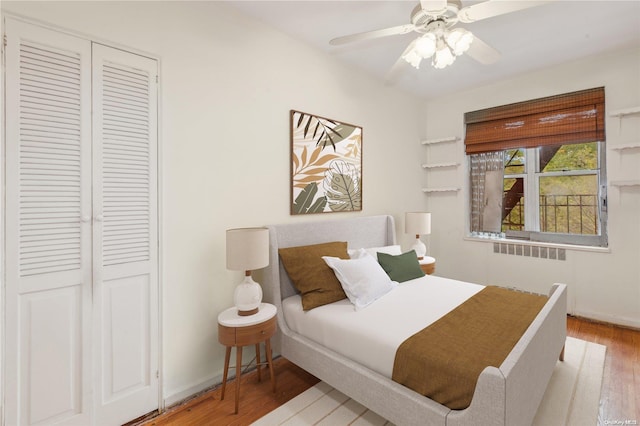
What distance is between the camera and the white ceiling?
2.23 meters

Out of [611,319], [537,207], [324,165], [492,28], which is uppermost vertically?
[492,28]

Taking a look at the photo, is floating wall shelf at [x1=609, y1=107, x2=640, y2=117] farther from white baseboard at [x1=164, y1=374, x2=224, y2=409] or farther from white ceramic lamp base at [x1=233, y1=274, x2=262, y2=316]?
white baseboard at [x1=164, y1=374, x2=224, y2=409]

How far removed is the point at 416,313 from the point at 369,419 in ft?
2.35

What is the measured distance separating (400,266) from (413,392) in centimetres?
139

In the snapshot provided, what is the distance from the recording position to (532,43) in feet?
9.15

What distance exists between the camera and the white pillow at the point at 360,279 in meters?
2.20

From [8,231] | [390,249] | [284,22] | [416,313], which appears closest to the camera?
[8,231]

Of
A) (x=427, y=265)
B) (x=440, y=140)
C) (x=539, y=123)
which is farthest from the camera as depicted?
(x=440, y=140)

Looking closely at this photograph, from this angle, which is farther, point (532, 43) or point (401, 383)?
point (532, 43)

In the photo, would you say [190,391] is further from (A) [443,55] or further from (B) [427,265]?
(A) [443,55]

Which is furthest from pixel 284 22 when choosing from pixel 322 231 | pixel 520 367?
pixel 520 367

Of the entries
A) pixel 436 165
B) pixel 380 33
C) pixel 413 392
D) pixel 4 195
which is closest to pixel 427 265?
pixel 436 165

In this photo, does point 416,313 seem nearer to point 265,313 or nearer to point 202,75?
point 265,313

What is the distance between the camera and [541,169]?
143 inches
